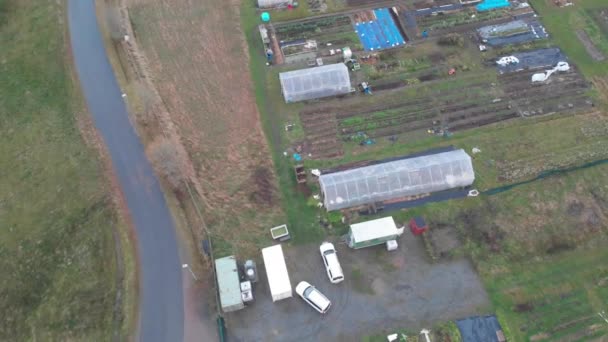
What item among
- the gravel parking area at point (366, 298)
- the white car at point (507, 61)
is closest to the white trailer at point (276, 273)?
the gravel parking area at point (366, 298)

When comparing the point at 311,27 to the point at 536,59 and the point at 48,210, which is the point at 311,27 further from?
the point at 48,210

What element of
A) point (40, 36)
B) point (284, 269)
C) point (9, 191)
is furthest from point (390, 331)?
point (40, 36)

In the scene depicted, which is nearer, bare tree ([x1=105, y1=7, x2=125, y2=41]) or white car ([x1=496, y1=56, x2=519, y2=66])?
white car ([x1=496, y1=56, x2=519, y2=66])

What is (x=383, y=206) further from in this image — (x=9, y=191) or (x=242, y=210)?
(x=9, y=191)

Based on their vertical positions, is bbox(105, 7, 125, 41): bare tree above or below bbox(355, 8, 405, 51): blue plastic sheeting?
above

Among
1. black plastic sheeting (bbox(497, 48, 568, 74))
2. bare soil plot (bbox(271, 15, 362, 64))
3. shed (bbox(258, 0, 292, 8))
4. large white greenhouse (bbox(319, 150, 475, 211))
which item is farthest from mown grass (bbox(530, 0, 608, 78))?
shed (bbox(258, 0, 292, 8))

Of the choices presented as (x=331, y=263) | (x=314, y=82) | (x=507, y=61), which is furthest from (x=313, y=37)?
(x=331, y=263)

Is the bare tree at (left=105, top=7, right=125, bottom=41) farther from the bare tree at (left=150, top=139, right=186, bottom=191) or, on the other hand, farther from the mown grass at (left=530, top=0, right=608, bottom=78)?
the mown grass at (left=530, top=0, right=608, bottom=78)
